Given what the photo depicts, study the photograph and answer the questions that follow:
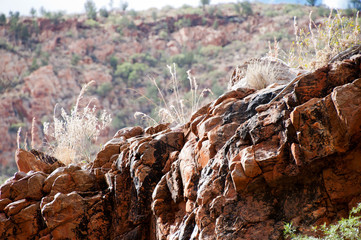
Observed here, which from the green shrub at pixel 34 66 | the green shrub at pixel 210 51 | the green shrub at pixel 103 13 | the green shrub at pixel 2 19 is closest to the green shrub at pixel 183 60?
the green shrub at pixel 210 51

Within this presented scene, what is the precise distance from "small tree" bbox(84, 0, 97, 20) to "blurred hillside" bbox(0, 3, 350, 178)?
24 centimetres

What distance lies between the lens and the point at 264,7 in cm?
2852

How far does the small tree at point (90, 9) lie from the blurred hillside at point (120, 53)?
0.79 feet

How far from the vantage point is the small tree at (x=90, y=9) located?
26922 mm

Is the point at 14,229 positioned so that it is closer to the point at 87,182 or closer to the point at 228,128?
the point at 87,182

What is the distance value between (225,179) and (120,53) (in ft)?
71.4

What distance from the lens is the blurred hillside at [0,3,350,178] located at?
18984 mm

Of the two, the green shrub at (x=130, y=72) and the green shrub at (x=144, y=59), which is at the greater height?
the green shrub at (x=144, y=59)

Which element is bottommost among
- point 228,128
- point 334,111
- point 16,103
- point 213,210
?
point 16,103

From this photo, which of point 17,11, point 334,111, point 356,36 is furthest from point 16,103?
point 334,111

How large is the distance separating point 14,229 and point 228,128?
8.23ft

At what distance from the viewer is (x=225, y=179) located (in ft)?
9.57

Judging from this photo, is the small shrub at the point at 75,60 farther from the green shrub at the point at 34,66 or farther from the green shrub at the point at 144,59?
the green shrub at the point at 144,59

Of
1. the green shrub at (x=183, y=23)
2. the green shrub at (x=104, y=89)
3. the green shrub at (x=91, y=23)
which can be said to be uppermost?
the green shrub at (x=91, y=23)
